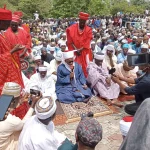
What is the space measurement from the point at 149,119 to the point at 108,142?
10.6 ft

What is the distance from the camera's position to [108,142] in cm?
419

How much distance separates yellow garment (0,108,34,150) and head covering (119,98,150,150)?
1.92 meters

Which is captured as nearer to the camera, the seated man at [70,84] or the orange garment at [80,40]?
the seated man at [70,84]

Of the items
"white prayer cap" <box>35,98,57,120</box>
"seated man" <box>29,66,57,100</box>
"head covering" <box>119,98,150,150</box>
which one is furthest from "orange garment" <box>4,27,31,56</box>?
"head covering" <box>119,98,150,150</box>

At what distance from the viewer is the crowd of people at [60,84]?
2115 millimetres

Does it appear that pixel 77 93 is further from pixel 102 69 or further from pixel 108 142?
pixel 108 142

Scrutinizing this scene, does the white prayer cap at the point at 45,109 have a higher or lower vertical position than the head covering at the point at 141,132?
lower

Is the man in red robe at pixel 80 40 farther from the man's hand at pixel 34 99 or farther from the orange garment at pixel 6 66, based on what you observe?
the man's hand at pixel 34 99

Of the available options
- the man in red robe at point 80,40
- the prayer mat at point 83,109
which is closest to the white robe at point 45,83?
the prayer mat at point 83,109

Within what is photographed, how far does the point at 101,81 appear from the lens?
6160mm

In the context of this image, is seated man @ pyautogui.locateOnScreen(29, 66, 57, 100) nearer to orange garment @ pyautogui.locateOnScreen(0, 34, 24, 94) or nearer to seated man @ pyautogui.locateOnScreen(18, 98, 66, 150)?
orange garment @ pyautogui.locateOnScreen(0, 34, 24, 94)

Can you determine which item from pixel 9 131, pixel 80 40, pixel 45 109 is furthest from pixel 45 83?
pixel 45 109

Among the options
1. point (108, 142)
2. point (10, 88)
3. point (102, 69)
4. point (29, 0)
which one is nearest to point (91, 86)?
point (102, 69)

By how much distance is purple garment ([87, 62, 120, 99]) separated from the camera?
6.01 metres
